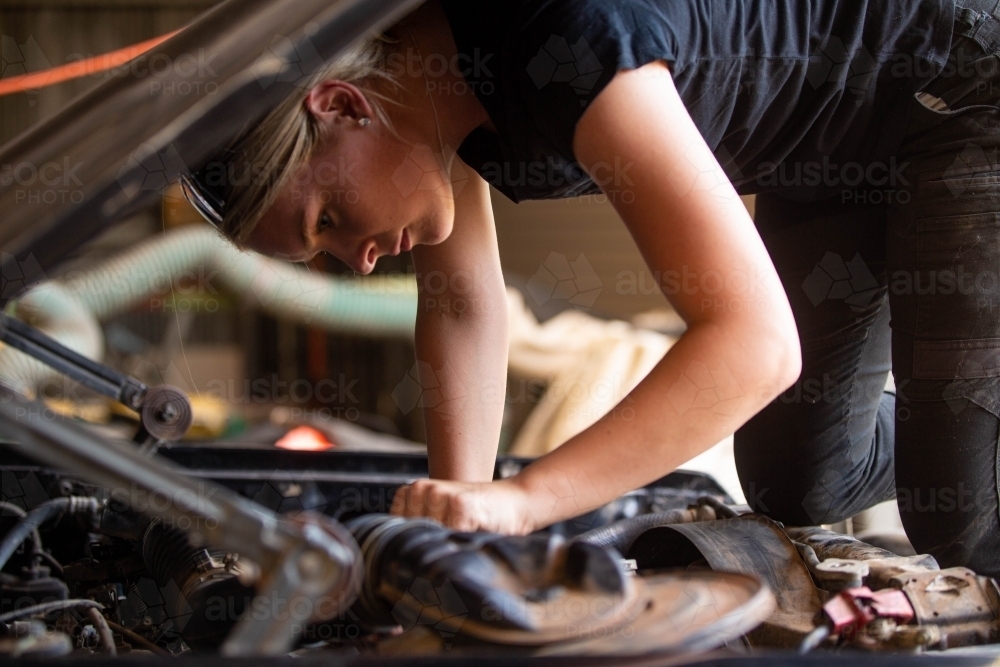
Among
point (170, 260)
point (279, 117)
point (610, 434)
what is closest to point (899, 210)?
point (610, 434)

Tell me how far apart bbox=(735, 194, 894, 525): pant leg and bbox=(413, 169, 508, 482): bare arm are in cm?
45

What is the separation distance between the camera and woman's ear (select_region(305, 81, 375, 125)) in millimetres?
986

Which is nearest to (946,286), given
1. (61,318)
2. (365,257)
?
(365,257)

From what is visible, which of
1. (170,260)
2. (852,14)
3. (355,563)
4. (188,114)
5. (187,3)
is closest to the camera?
(355,563)

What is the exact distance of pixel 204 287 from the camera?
202 inches

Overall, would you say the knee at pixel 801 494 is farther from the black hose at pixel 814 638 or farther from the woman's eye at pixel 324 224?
the woman's eye at pixel 324 224

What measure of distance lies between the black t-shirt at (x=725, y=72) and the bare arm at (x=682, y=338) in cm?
5

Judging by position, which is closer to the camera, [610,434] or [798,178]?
[610,434]

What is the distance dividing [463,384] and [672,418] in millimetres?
592

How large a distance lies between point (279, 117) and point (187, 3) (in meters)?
6.19

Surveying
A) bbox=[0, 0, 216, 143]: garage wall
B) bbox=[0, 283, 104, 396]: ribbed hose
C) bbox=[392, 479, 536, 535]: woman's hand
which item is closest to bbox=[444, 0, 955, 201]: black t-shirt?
bbox=[392, 479, 536, 535]: woman's hand

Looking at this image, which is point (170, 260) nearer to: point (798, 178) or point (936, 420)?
point (798, 178)

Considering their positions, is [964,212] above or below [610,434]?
above

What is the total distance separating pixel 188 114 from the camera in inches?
29.4
